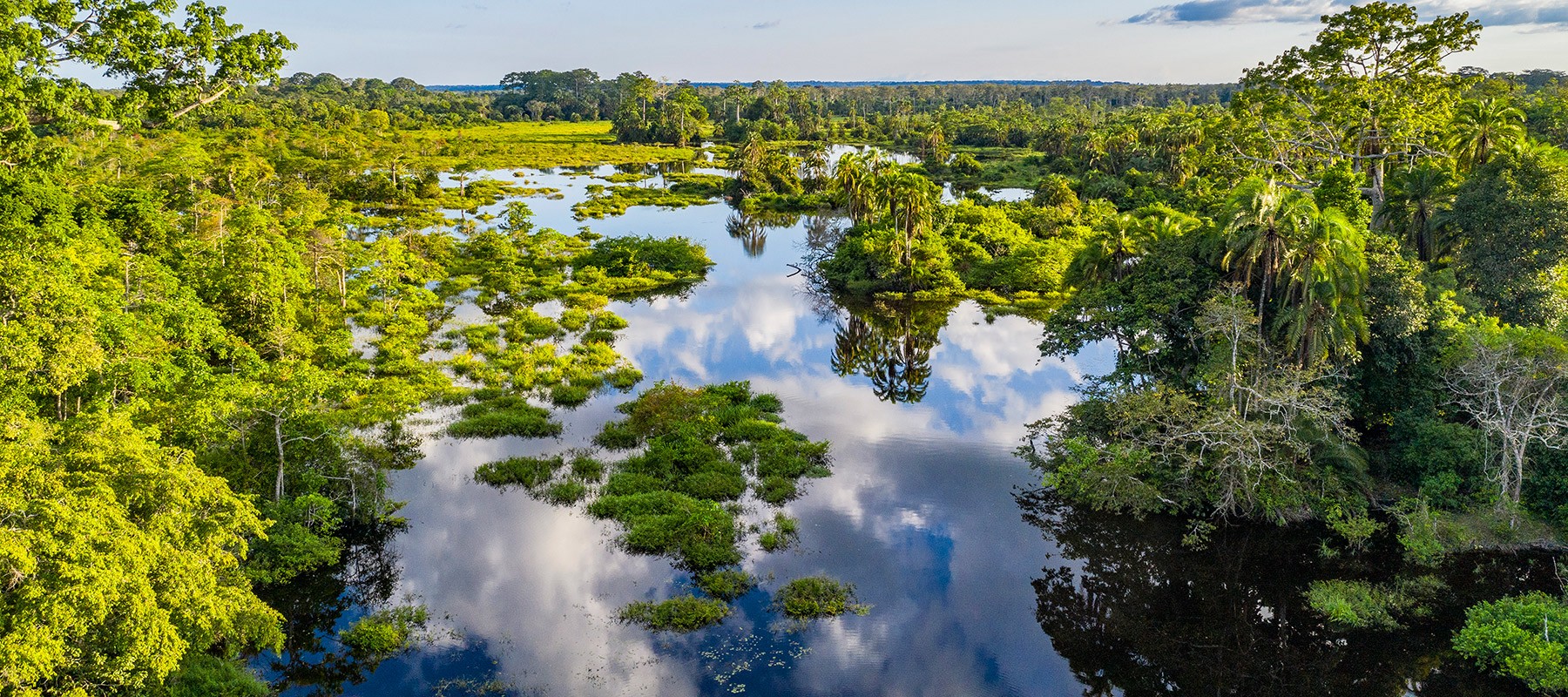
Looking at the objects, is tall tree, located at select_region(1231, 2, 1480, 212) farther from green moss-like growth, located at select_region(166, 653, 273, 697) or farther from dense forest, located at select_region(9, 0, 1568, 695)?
green moss-like growth, located at select_region(166, 653, 273, 697)

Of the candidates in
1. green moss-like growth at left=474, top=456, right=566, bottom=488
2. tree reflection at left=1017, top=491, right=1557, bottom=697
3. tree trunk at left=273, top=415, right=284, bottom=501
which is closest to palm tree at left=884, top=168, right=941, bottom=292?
tree reflection at left=1017, top=491, right=1557, bottom=697

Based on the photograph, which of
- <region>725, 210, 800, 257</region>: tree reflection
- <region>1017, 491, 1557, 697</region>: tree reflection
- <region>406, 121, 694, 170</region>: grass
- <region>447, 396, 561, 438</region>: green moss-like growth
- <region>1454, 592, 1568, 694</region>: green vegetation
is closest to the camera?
<region>1454, 592, 1568, 694</region>: green vegetation

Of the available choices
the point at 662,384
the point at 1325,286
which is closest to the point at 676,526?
the point at 662,384

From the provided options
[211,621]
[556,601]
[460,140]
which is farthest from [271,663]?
[460,140]

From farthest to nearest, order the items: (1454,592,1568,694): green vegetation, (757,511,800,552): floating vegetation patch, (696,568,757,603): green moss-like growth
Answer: (757,511,800,552): floating vegetation patch
(696,568,757,603): green moss-like growth
(1454,592,1568,694): green vegetation

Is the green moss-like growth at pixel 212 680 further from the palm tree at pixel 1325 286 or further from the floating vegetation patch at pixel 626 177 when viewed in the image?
the floating vegetation patch at pixel 626 177

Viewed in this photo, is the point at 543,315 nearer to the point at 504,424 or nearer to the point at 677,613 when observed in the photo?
the point at 504,424

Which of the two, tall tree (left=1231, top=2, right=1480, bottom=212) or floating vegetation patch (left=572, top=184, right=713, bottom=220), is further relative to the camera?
floating vegetation patch (left=572, top=184, right=713, bottom=220)
